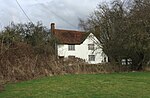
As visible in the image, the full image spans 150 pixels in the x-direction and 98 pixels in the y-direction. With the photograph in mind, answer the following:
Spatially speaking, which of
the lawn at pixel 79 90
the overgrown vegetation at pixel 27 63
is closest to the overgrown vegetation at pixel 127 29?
the overgrown vegetation at pixel 27 63

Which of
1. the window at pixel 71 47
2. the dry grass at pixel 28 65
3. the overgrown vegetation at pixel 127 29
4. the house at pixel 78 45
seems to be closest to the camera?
the dry grass at pixel 28 65

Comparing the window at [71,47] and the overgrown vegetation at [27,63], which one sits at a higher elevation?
the window at [71,47]

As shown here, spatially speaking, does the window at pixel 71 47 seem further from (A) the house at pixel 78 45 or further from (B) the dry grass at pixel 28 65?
(B) the dry grass at pixel 28 65

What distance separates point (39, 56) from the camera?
28438 millimetres

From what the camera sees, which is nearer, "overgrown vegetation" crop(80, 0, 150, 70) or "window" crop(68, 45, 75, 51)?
"overgrown vegetation" crop(80, 0, 150, 70)

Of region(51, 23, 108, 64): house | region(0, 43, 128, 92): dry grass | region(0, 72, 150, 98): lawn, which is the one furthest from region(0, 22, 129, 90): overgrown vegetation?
region(51, 23, 108, 64): house

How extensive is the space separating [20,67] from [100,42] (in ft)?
106

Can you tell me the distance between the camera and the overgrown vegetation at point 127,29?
119ft

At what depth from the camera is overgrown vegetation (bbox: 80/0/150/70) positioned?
36.4 metres

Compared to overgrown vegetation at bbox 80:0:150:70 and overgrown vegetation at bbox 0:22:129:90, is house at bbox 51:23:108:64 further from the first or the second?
overgrown vegetation at bbox 0:22:129:90

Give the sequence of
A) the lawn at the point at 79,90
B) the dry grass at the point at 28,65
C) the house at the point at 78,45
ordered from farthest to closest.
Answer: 1. the house at the point at 78,45
2. the dry grass at the point at 28,65
3. the lawn at the point at 79,90

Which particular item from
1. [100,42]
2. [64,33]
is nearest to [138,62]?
[100,42]

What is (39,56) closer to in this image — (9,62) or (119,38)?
(9,62)

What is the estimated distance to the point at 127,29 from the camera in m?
38.7
